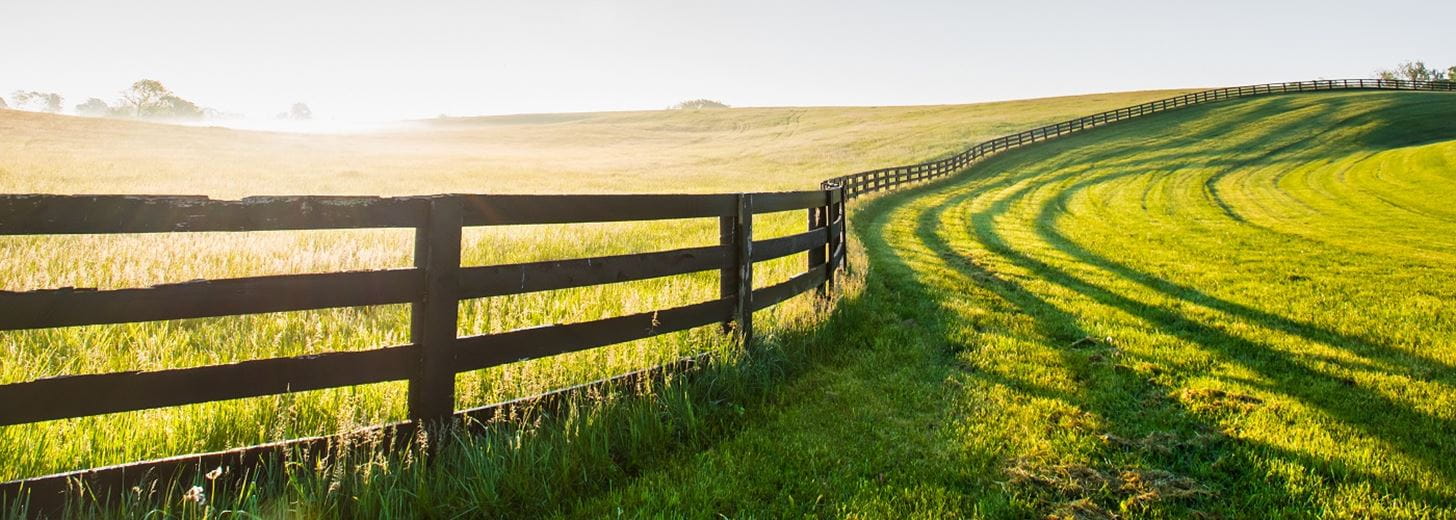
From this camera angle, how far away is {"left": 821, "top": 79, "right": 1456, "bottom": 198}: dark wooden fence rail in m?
31.8

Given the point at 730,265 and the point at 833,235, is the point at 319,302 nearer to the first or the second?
the point at 730,265

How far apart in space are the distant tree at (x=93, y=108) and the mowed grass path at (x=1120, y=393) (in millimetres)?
168259

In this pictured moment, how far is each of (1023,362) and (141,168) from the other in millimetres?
37056

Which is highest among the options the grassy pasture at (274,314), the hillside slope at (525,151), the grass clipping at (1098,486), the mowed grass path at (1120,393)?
the hillside slope at (525,151)

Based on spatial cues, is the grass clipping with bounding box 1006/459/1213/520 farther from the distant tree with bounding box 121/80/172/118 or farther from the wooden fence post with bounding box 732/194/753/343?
the distant tree with bounding box 121/80/172/118

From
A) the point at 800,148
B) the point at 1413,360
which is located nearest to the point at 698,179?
the point at 800,148

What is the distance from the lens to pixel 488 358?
3.91 metres

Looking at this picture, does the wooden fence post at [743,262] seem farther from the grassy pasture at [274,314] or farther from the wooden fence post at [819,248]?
the wooden fence post at [819,248]

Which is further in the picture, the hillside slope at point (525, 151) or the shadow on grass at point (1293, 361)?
the hillside slope at point (525, 151)

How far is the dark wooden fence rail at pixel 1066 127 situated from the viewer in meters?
31.8

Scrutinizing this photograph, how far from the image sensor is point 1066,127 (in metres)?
56.4

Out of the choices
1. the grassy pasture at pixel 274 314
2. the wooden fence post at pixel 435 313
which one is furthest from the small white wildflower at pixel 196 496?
the wooden fence post at pixel 435 313

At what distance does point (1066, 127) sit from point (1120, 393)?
57469 millimetres

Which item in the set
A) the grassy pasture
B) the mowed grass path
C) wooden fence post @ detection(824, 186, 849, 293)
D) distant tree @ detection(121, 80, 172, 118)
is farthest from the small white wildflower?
distant tree @ detection(121, 80, 172, 118)
